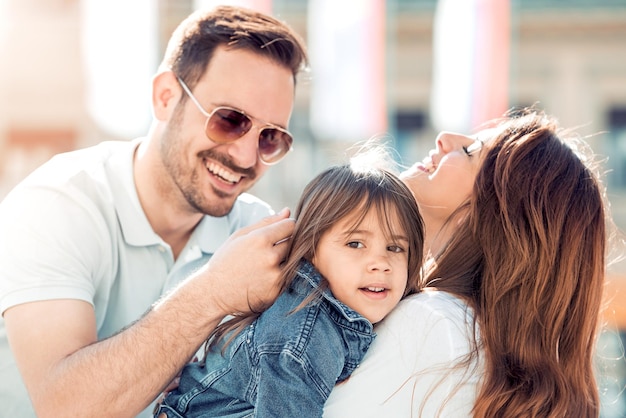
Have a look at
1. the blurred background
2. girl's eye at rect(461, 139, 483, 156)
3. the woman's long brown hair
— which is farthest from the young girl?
the blurred background

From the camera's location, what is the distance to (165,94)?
155 inches

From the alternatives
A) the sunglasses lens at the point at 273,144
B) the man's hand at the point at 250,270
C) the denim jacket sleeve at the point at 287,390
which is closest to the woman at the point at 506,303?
the denim jacket sleeve at the point at 287,390

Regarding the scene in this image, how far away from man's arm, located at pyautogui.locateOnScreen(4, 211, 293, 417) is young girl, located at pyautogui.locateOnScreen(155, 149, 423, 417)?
0.07 metres

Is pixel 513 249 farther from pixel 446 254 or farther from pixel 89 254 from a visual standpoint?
pixel 89 254

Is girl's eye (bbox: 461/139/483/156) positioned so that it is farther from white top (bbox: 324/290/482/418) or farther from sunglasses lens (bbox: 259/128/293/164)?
sunglasses lens (bbox: 259/128/293/164)

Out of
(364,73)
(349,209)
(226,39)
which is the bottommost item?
(364,73)

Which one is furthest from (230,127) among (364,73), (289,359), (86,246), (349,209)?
(364,73)

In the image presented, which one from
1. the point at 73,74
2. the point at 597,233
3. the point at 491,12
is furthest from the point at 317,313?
the point at 73,74

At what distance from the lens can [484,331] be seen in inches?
104

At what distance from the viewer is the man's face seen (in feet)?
12.2

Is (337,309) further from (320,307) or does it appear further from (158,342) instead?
(158,342)

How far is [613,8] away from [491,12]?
3.93m

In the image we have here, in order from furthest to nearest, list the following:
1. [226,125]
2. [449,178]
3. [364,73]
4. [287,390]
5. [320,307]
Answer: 1. [364,73]
2. [226,125]
3. [449,178]
4. [320,307]
5. [287,390]

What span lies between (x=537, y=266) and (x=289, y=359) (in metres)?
0.83
